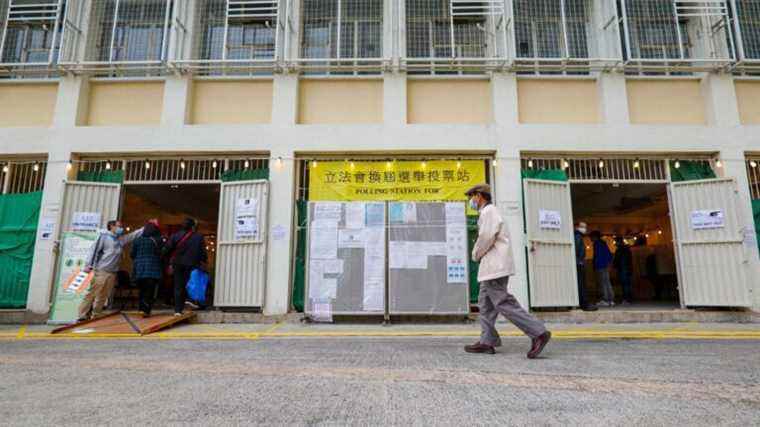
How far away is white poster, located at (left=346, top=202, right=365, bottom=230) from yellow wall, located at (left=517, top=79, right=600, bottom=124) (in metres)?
4.24

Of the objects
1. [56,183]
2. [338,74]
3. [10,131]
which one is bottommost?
[56,183]

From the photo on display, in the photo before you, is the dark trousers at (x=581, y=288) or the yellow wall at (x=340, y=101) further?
the yellow wall at (x=340, y=101)

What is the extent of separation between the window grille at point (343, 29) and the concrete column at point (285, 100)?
902 millimetres

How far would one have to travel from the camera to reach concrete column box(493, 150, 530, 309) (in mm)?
8891

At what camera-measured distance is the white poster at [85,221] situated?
9219 mm

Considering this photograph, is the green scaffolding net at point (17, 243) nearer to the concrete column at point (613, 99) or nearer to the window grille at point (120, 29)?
the window grille at point (120, 29)

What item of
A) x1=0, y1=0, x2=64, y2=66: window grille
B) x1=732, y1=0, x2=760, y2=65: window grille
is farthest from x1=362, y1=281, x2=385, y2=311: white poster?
x1=732, y1=0, x2=760, y2=65: window grille

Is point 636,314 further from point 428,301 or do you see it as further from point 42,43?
point 42,43

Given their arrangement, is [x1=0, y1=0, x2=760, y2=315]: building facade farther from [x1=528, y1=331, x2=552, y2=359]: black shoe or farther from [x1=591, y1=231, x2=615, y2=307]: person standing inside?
[x1=528, y1=331, x2=552, y2=359]: black shoe

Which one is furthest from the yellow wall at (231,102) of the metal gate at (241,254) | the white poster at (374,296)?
the white poster at (374,296)

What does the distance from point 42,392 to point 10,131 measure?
8.97m

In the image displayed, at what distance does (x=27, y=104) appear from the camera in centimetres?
1000

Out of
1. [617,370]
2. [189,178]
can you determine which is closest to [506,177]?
[617,370]

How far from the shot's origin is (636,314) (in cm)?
861
